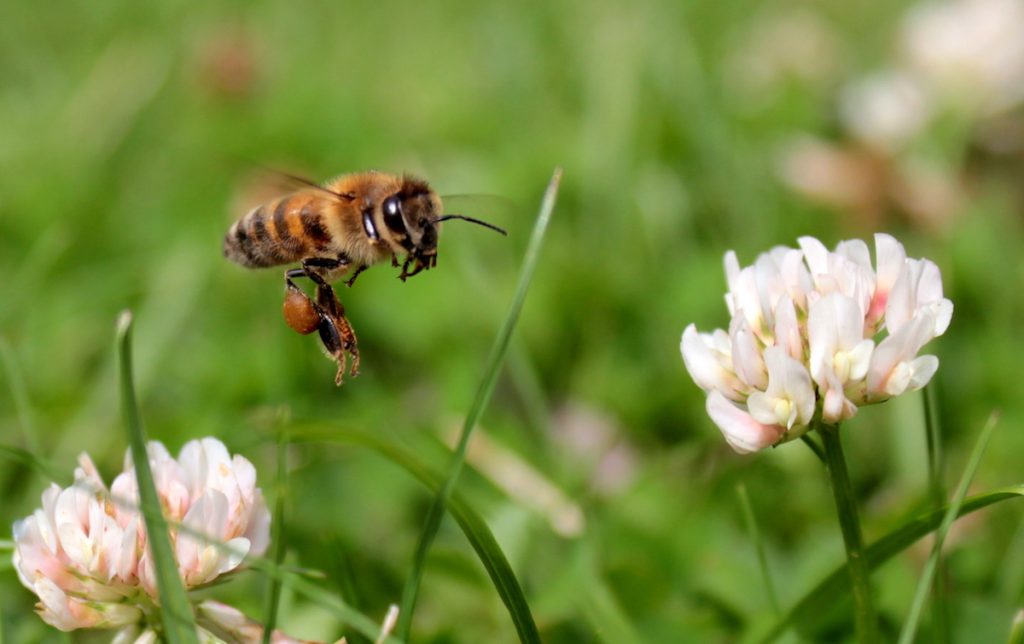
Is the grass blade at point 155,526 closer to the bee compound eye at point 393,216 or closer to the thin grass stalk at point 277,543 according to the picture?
the thin grass stalk at point 277,543

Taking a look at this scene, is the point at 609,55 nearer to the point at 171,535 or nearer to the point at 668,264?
the point at 668,264

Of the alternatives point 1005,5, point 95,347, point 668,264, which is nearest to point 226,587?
point 95,347

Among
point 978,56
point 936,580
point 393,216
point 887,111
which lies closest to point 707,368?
point 936,580

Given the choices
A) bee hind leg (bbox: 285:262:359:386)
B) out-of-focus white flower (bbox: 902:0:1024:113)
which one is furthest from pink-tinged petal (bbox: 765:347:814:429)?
out-of-focus white flower (bbox: 902:0:1024:113)

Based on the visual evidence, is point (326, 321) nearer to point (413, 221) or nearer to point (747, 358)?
point (413, 221)

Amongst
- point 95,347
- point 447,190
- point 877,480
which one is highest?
point 447,190

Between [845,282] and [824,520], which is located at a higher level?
[845,282]
